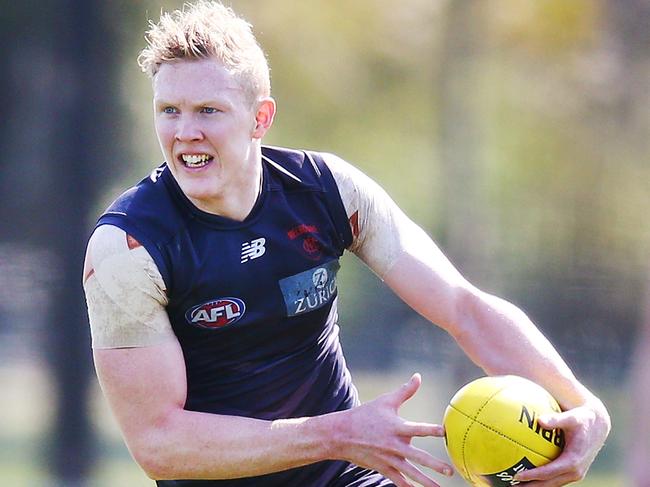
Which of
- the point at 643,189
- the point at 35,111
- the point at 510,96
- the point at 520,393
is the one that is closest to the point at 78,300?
the point at 35,111

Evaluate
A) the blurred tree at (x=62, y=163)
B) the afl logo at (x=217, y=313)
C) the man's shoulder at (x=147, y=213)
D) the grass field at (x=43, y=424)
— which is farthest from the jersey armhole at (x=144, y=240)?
the grass field at (x=43, y=424)

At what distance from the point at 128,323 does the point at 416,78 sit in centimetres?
484

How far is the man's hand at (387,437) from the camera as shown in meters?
3.21

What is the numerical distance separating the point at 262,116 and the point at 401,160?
4.11 meters

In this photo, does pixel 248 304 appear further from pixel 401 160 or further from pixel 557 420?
pixel 401 160

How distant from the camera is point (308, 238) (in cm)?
388

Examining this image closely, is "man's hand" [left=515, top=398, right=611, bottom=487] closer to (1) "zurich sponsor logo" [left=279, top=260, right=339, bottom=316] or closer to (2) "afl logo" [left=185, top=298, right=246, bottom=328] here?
(1) "zurich sponsor logo" [left=279, top=260, right=339, bottom=316]

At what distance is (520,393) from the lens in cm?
351

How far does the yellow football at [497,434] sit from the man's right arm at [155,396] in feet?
0.31

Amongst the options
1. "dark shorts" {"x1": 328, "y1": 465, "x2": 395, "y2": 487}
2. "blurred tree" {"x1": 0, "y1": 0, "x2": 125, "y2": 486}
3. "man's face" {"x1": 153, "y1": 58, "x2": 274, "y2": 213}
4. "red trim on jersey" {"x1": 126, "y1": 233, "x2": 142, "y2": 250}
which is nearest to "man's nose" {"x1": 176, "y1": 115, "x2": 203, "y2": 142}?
"man's face" {"x1": 153, "y1": 58, "x2": 274, "y2": 213}

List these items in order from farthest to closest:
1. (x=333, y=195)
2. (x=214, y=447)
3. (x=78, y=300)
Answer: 1. (x=78, y=300)
2. (x=333, y=195)
3. (x=214, y=447)

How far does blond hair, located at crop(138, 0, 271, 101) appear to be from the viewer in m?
3.66

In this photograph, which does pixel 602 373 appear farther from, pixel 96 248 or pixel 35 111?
pixel 96 248

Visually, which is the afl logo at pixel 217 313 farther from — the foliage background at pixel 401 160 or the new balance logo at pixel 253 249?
the foliage background at pixel 401 160
